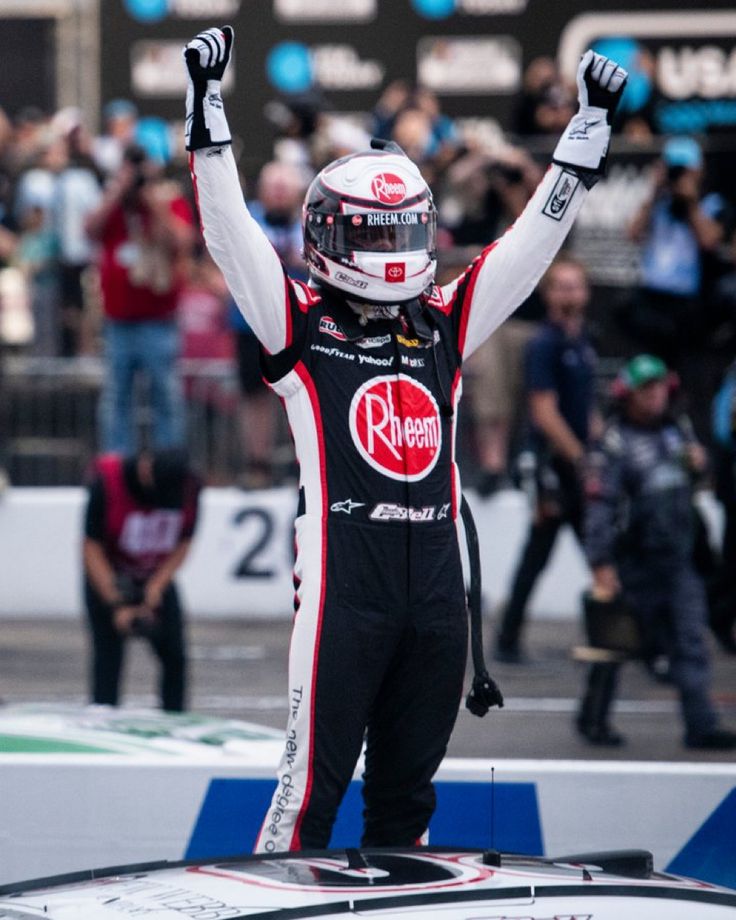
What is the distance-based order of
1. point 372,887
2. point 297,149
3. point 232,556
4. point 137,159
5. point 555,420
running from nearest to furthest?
1. point 372,887
2. point 555,420
3. point 137,159
4. point 232,556
5. point 297,149

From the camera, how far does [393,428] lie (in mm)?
4383

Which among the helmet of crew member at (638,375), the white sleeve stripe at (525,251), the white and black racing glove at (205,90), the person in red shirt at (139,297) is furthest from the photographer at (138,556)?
the white and black racing glove at (205,90)

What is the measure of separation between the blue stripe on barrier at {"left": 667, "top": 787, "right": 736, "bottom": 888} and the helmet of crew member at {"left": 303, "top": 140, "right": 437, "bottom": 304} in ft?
5.70

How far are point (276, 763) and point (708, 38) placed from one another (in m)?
10.0

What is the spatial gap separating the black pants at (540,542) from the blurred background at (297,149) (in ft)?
5.98

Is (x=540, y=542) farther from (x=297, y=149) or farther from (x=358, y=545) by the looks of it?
(x=358, y=545)

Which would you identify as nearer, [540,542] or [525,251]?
[525,251]

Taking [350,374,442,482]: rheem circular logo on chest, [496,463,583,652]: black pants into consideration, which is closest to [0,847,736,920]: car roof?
[350,374,442,482]: rheem circular logo on chest

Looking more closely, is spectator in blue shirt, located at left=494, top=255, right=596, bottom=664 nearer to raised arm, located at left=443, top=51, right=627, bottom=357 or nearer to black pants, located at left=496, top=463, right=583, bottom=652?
black pants, located at left=496, top=463, right=583, bottom=652

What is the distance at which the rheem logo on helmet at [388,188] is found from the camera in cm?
441

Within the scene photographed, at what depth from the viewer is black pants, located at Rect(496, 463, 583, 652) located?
9.86 m

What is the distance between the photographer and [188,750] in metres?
5.74

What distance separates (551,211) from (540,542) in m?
5.47

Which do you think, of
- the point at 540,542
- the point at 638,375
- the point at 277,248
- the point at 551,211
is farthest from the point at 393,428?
the point at 277,248
